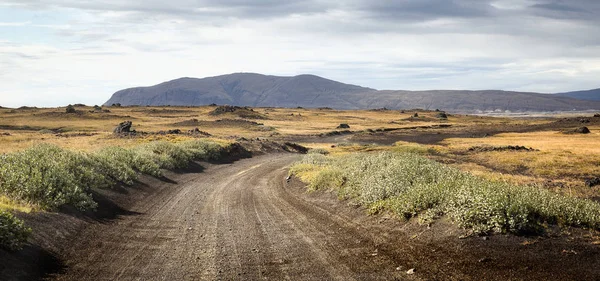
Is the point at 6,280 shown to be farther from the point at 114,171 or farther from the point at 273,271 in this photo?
the point at 114,171

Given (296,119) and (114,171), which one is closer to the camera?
(114,171)

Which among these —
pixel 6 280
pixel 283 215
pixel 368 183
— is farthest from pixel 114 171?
pixel 6 280

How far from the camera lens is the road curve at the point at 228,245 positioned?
33.0 feet

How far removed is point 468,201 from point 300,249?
4.60 meters

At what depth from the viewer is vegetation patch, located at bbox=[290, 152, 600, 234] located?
11359 millimetres

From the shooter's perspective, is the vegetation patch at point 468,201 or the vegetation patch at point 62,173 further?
the vegetation patch at point 62,173

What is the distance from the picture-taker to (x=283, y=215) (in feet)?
54.4

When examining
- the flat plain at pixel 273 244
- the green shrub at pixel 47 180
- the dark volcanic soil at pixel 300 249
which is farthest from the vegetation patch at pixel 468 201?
the green shrub at pixel 47 180

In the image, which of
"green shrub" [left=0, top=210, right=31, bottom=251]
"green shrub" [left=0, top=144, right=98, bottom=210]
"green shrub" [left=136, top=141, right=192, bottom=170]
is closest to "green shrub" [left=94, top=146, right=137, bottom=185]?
"green shrub" [left=0, top=144, right=98, bottom=210]

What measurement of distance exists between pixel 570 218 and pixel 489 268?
326 cm

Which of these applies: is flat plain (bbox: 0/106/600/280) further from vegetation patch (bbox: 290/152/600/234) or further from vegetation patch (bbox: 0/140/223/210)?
vegetation patch (bbox: 0/140/223/210)

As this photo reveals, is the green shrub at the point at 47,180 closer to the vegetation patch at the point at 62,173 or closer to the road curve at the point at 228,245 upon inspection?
the vegetation patch at the point at 62,173

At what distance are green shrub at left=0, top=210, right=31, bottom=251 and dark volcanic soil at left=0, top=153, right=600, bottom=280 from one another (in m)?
0.97

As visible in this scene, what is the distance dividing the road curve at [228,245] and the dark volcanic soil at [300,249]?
25mm
